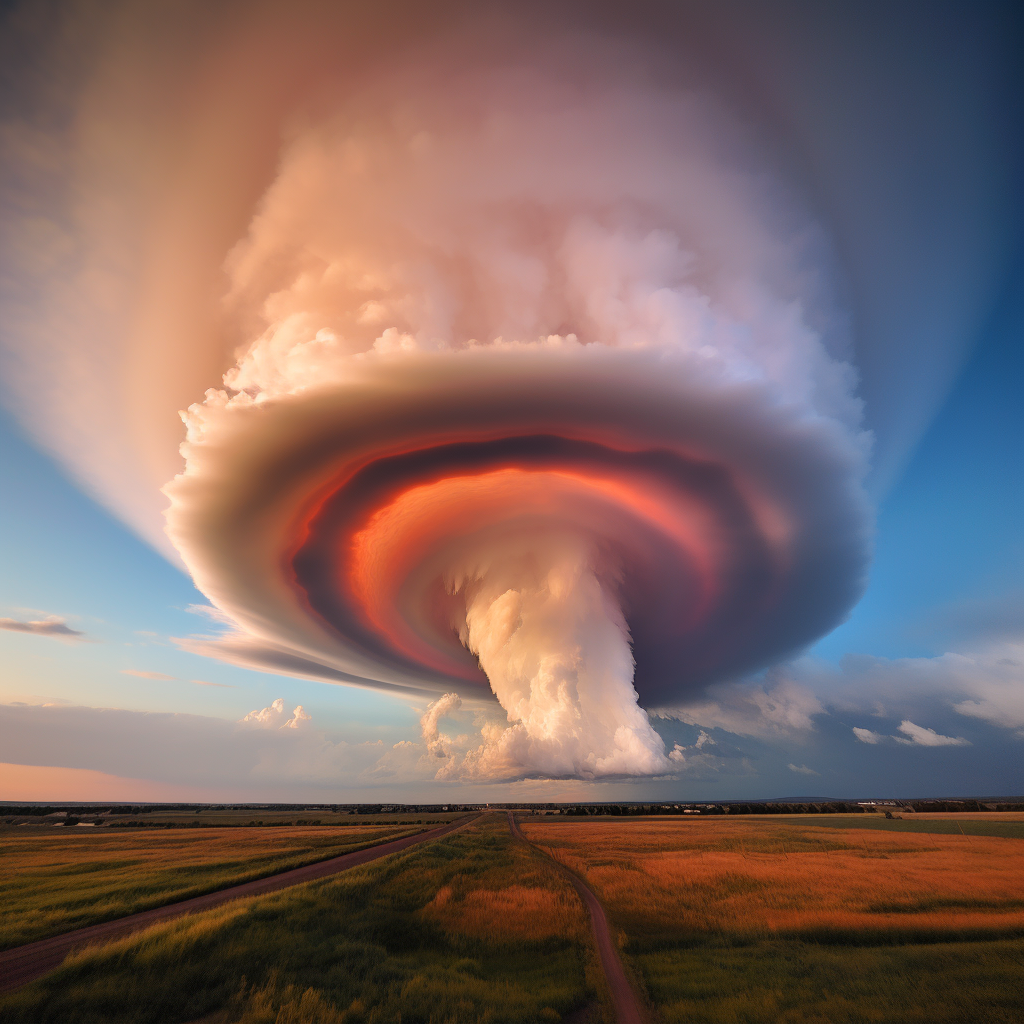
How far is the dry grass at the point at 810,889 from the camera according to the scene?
26609mm

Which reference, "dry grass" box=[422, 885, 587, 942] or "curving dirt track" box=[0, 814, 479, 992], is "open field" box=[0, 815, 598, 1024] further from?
"curving dirt track" box=[0, 814, 479, 992]

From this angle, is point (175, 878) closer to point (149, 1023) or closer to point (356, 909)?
point (356, 909)

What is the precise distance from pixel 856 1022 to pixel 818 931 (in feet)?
40.1

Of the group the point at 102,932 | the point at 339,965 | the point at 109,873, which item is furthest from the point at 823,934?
the point at 109,873

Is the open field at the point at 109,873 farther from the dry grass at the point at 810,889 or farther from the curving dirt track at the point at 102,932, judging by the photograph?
the dry grass at the point at 810,889

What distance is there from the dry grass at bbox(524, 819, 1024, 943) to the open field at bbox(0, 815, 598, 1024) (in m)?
6.15

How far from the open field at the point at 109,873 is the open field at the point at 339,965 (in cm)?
855

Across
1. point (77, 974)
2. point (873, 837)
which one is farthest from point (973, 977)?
point (873, 837)

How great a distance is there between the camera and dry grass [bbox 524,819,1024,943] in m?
26.6

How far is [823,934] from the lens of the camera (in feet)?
84.1

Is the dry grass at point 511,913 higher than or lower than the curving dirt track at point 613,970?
higher

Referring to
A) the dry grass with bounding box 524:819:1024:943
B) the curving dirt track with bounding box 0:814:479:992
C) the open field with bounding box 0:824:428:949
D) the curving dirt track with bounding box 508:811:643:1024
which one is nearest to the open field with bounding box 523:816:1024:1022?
the dry grass with bounding box 524:819:1024:943

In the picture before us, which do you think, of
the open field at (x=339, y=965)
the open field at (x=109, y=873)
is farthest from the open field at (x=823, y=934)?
the open field at (x=109, y=873)

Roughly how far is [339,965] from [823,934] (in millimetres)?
23461
